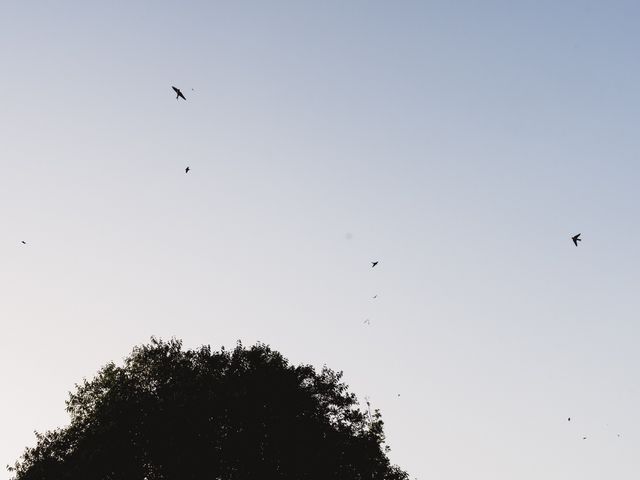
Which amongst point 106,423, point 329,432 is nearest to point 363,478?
point 329,432

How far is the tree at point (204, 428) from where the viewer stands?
3291 centimetres

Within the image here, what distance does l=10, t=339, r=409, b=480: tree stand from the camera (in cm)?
3291

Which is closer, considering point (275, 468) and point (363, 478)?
point (275, 468)

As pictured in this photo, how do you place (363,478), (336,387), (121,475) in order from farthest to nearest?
(336,387) < (363,478) < (121,475)

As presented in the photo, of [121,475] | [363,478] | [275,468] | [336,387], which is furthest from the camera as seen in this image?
[336,387]

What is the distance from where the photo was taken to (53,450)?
33.7 meters

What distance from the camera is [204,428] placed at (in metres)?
33.9

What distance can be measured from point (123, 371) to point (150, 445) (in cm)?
687

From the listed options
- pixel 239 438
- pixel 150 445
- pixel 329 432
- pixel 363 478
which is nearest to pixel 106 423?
pixel 150 445

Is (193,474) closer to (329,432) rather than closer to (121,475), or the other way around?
(121,475)

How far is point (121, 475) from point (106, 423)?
3.73 metres

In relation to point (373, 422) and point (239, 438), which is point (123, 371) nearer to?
point (239, 438)

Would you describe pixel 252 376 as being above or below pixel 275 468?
above

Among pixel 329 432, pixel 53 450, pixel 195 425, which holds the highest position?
pixel 329 432
